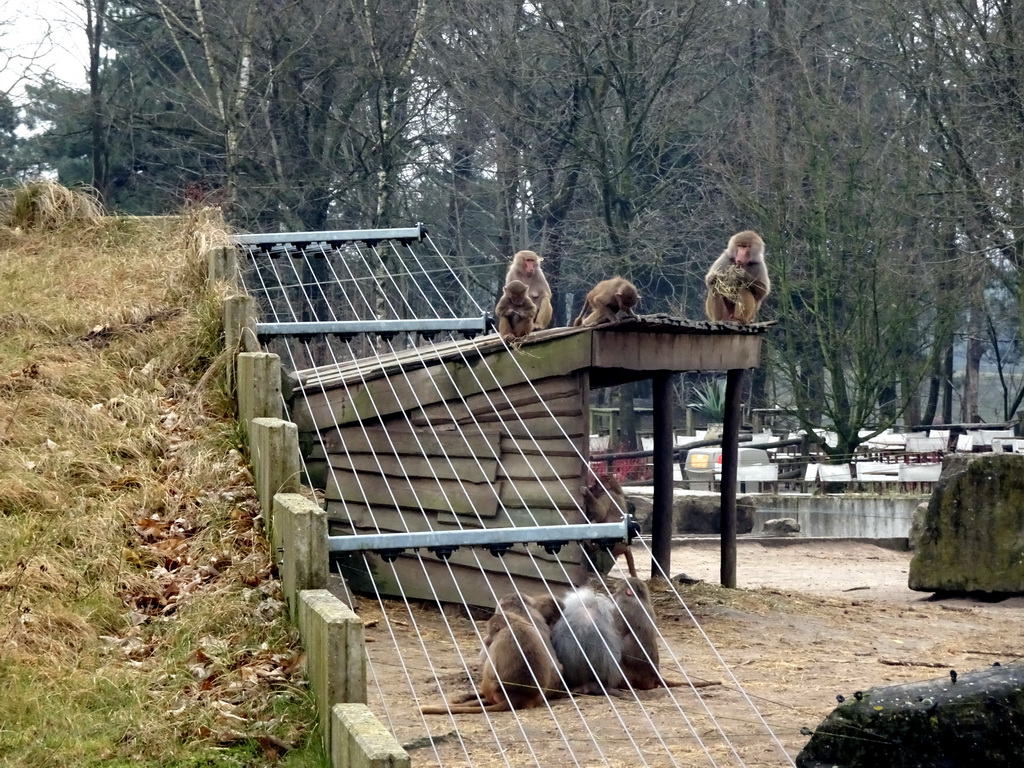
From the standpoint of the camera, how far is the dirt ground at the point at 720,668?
6.23 meters

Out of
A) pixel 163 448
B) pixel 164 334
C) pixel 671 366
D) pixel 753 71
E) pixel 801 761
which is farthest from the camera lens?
pixel 753 71

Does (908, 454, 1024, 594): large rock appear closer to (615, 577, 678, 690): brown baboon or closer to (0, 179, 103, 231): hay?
(615, 577, 678, 690): brown baboon

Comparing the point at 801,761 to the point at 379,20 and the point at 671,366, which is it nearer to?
the point at 671,366

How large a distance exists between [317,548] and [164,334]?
383cm

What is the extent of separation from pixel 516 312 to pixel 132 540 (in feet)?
12.4

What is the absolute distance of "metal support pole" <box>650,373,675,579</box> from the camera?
1111cm

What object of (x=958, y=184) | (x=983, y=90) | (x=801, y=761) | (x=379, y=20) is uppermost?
(x=379, y=20)

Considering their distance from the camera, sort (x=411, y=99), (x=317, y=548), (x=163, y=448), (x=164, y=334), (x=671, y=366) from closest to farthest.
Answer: (x=317, y=548) < (x=163, y=448) < (x=164, y=334) < (x=671, y=366) < (x=411, y=99)

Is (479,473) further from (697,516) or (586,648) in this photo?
(697,516)

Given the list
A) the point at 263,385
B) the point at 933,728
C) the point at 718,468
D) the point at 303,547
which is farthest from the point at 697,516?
the point at 933,728

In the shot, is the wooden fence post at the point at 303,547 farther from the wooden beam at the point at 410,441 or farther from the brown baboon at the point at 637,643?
the wooden beam at the point at 410,441

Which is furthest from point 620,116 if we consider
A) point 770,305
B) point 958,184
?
point 958,184

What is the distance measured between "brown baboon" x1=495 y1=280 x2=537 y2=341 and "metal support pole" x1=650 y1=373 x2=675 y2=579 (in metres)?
1.75

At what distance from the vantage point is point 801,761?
203 inches
